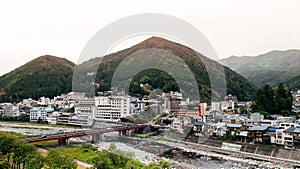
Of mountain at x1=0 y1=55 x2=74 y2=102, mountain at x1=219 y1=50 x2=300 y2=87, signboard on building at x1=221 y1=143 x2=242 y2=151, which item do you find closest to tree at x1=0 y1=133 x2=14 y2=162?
signboard on building at x1=221 y1=143 x2=242 y2=151

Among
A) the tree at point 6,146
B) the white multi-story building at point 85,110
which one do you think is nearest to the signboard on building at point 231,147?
the tree at point 6,146

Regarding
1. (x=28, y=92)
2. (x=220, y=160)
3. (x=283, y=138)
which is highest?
(x=28, y=92)

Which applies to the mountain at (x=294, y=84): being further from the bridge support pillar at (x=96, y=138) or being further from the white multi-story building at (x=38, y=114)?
the white multi-story building at (x=38, y=114)

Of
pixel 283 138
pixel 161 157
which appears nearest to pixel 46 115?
pixel 161 157

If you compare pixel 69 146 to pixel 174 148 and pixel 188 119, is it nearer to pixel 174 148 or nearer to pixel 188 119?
pixel 174 148

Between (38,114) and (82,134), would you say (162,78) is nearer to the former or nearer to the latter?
(38,114)

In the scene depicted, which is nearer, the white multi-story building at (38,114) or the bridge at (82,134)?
the bridge at (82,134)
